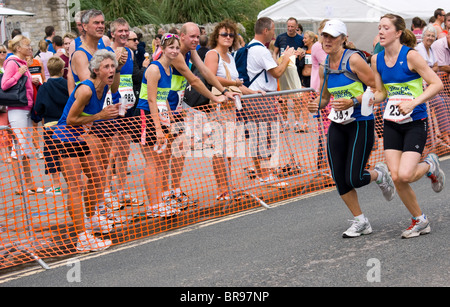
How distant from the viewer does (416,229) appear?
260 inches

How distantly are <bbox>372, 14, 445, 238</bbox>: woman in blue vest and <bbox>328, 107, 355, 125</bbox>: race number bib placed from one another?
272 millimetres

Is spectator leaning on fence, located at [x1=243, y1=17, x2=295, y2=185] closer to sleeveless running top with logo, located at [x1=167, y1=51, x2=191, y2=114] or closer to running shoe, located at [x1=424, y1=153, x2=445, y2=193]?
sleeveless running top with logo, located at [x1=167, y1=51, x2=191, y2=114]

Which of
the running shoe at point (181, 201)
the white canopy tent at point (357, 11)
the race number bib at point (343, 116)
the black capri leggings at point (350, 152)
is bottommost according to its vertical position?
the running shoe at point (181, 201)

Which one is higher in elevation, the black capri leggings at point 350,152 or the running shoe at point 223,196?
the black capri leggings at point 350,152

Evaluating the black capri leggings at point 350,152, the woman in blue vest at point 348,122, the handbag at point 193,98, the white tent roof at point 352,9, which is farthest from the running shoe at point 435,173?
the white tent roof at point 352,9

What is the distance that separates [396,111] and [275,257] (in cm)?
173

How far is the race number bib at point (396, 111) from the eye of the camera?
255 inches

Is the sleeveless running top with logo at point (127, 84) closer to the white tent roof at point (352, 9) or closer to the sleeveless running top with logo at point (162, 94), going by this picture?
the sleeveless running top with logo at point (162, 94)

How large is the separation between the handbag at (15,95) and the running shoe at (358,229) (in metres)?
5.88

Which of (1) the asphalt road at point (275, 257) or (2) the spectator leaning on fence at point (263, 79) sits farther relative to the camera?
(2) the spectator leaning on fence at point (263, 79)

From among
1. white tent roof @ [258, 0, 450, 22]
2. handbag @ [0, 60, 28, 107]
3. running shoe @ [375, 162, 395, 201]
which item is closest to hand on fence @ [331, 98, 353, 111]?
running shoe @ [375, 162, 395, 201]


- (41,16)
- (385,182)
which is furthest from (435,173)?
(41,16)

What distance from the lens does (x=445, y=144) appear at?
1181 centimetres

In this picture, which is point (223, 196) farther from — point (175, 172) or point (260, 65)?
point (260, 65)
